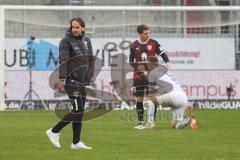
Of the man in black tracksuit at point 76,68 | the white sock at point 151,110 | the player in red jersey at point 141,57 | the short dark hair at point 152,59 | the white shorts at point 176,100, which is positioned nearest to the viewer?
the man in black tracksuit at point 76,68

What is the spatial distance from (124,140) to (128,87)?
11504mm

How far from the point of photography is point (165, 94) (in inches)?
668

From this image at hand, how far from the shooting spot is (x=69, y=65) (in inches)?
498

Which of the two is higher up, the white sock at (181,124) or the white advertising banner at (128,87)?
the white advertising banner at (128,87)

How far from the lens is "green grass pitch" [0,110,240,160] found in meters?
11.6

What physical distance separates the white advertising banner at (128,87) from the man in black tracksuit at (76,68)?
42.0 feet

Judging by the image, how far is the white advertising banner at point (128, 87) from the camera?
84.3ft

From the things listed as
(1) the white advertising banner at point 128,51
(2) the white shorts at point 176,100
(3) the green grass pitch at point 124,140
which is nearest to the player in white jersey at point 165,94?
(2) the white shorts at point 176,100

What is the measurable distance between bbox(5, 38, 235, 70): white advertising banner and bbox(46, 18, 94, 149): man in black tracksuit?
13.6 metres

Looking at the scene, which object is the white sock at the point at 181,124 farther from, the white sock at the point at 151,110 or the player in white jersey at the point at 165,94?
the white sock at the point at 151,110

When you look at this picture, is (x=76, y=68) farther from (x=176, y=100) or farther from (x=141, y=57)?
(x=141, y=57)

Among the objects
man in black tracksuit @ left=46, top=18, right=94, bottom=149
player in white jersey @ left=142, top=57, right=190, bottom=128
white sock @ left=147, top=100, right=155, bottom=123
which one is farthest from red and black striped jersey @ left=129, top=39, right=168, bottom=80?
man in black tracksuit @ left=46, top=18, right=94, bottom=149

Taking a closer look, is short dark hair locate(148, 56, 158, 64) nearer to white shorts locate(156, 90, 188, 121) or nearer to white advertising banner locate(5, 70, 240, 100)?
white shorts locate(156, 90, 188, 121)

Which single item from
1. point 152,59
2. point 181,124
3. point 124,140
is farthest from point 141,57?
point 124,140
